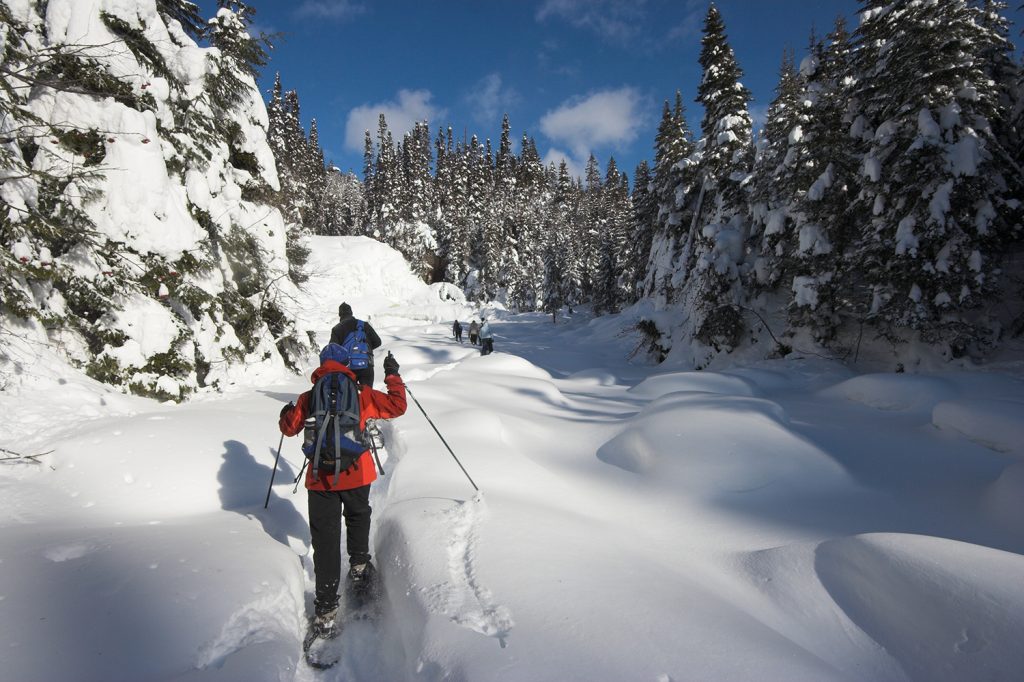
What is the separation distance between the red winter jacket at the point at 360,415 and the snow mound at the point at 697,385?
7.25m

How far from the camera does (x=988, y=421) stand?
5828mm

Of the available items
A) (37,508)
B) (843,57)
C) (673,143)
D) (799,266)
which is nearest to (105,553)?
(37,508)

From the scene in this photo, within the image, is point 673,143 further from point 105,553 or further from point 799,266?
point 105,553

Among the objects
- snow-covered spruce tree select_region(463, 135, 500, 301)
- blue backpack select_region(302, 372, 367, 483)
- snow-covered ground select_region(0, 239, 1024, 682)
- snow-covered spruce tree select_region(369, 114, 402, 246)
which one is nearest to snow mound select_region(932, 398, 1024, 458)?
snow-covered ground select_region(0, 239, 1024, 682)

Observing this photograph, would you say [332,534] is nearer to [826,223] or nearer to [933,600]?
[933,600]

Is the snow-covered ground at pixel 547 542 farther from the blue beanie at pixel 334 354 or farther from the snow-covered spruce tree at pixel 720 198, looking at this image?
the snow-covered spruce tree at pixel 720 198

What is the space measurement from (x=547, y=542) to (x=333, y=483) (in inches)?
69.1

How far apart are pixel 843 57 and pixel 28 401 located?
2110 centimetres

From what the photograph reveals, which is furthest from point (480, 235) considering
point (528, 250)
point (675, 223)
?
point (675, 223)

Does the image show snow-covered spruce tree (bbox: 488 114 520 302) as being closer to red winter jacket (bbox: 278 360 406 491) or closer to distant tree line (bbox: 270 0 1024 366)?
distant tree line (bbox: 270 0 1024 366)

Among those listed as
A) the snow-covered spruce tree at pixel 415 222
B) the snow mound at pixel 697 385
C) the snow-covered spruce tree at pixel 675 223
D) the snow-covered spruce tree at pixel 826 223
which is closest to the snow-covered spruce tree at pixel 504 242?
the snow-covered spruce tree at pixel 415 222

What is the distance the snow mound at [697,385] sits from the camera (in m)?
9.48

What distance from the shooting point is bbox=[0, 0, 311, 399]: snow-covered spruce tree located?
5648 mm

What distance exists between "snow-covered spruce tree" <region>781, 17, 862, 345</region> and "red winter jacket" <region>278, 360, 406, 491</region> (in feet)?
42.7
